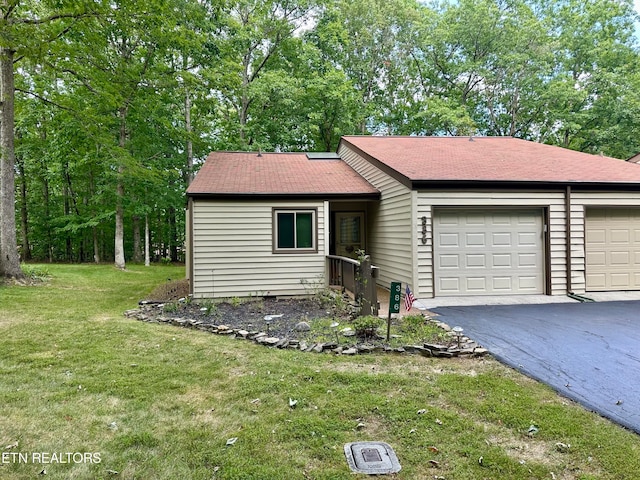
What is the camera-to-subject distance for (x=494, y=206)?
739 cm

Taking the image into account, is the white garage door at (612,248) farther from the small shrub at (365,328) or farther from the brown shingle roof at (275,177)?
the small shrub at (365,328)

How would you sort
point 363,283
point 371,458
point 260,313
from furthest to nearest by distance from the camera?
point 260,313
point 363,283
point 371,458

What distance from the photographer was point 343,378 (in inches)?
138

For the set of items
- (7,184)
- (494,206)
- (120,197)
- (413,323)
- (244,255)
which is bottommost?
(413,323)

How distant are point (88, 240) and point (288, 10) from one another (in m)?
16.7

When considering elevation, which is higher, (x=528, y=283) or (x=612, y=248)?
(x=612, y=248)

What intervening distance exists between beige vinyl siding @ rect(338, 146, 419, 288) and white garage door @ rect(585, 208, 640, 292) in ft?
12.8

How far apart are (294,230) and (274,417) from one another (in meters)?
5.75

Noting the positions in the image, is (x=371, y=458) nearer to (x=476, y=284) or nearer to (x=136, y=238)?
(x=476, y=284)

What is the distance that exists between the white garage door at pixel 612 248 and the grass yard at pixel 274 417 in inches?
220

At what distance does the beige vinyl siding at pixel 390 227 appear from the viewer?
7.43 metres

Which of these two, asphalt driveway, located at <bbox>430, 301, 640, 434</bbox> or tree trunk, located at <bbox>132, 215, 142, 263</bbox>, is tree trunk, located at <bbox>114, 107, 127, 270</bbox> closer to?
tree trunk, located at <bbox>132, 215, 142, 263</bbox>

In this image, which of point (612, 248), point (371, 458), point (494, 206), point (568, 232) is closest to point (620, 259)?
point (612, 248)

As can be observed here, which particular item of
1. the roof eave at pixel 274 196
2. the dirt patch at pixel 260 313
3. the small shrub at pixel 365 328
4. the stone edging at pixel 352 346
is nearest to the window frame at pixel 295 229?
the roof eave at pixel 274 196
